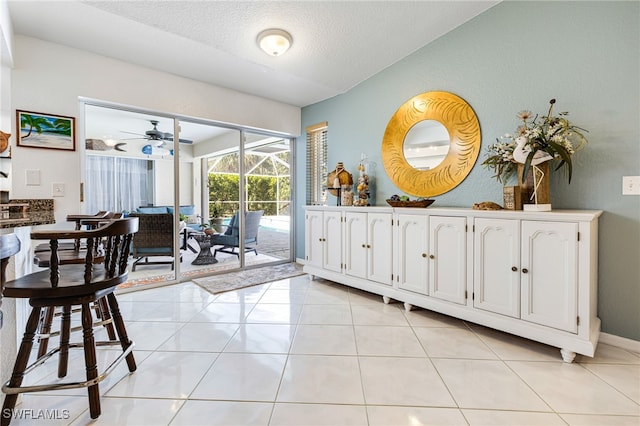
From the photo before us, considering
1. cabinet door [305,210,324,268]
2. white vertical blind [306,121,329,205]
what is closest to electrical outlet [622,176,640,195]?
cabinet door [305,210,324,268]

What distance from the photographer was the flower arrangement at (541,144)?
2033 mm

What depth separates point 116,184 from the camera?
11.6 ft

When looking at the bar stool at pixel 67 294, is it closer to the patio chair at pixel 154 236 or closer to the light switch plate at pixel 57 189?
the light switch plate at pixel 57 189

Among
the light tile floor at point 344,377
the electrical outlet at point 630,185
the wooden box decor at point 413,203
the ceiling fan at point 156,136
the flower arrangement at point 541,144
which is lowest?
the light tile floor at point 344,377

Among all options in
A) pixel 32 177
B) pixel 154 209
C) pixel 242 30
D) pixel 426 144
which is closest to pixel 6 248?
pixel 32 177

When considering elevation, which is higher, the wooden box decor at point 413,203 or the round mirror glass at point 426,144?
the round mirror glass at point 426,144

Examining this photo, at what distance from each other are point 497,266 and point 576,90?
4.83ft

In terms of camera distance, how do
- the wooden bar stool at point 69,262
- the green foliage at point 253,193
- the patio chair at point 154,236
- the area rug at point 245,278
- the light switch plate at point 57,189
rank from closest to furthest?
the wooden bar stool at point 69,262, the light switch plate at point 57,189, the area rug at point 245,278, the patio chair at point 154,236, the green foliage at point 253,193

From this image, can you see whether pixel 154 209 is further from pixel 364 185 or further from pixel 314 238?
pixel 364 185

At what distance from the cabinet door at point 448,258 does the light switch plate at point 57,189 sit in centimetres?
350

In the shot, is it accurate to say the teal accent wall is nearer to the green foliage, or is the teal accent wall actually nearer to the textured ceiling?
the textured ceiling

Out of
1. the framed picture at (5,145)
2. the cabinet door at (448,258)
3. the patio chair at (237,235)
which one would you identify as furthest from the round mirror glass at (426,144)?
the framed picture at (5,145)

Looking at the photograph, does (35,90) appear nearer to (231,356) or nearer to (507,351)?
(231,356)

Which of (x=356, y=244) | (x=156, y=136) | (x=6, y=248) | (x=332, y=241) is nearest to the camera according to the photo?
(x=6, y=248)
